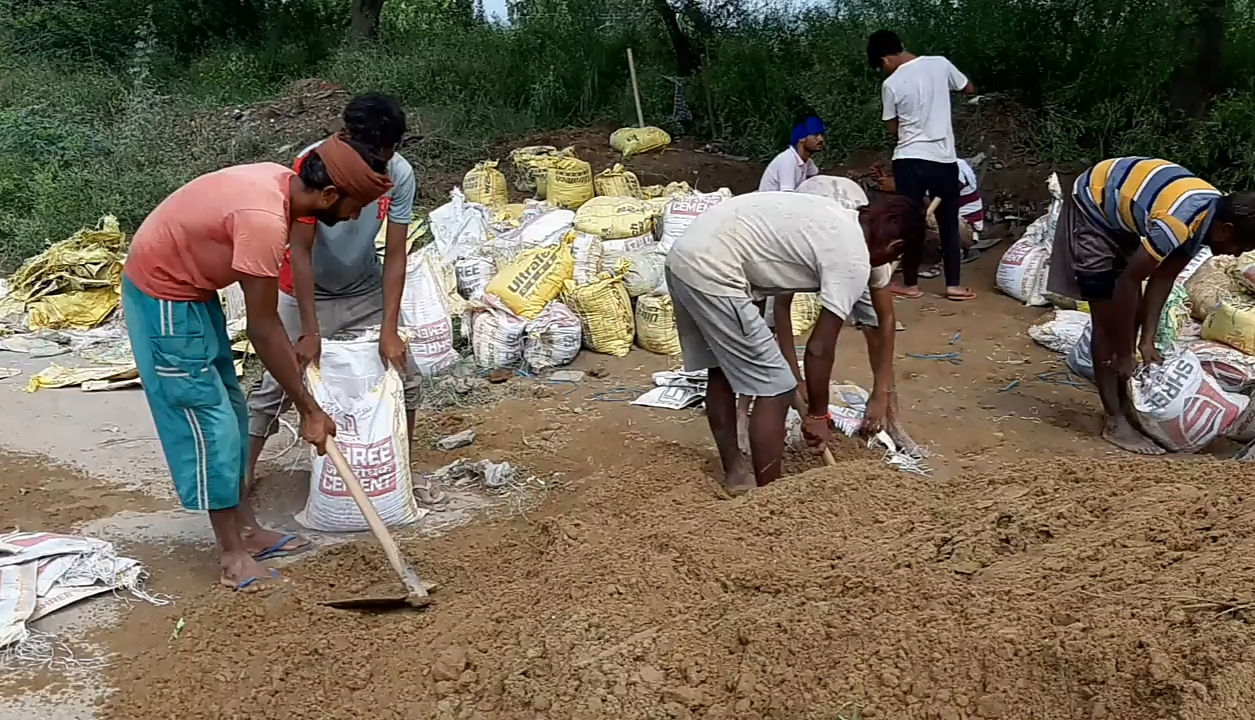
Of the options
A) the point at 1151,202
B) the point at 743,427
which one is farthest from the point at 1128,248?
the point at 743,427

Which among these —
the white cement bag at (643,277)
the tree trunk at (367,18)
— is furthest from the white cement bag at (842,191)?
the tree trunk at (367,18)

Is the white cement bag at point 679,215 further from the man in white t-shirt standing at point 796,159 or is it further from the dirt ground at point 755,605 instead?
the dirt ground at point 755,605

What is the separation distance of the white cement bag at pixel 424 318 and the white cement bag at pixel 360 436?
164 centimetres

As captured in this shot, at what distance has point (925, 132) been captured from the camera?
6793mm

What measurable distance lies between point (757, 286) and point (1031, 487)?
1084 millimetres

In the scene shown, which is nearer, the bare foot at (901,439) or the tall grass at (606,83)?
the bare foot at (901,439)

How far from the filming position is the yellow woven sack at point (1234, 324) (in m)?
4.97

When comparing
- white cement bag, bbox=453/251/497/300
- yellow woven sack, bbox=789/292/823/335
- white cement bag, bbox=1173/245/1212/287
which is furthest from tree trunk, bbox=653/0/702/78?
white cement bag, bbox=1173/245/1212/287

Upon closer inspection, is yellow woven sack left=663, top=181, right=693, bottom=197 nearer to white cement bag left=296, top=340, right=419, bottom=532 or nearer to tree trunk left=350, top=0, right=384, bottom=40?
white cement bag left=296, top=340, right=419, bottom=532

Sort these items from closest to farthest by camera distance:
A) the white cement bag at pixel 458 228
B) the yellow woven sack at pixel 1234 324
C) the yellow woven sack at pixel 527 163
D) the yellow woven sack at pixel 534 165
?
the yellow woven sack at pixel 1234 324
the white cement bag at pixel 458 228
the yellow woven sack at pixel 534 165
the yellow woven sack at pixel 527 163

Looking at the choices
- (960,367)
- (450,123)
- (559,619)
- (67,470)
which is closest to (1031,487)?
(559,619)

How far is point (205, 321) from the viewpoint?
10.8ft

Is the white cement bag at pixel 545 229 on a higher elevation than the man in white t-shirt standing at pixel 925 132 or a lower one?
lower

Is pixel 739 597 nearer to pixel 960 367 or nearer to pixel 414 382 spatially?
pixel 414 382
